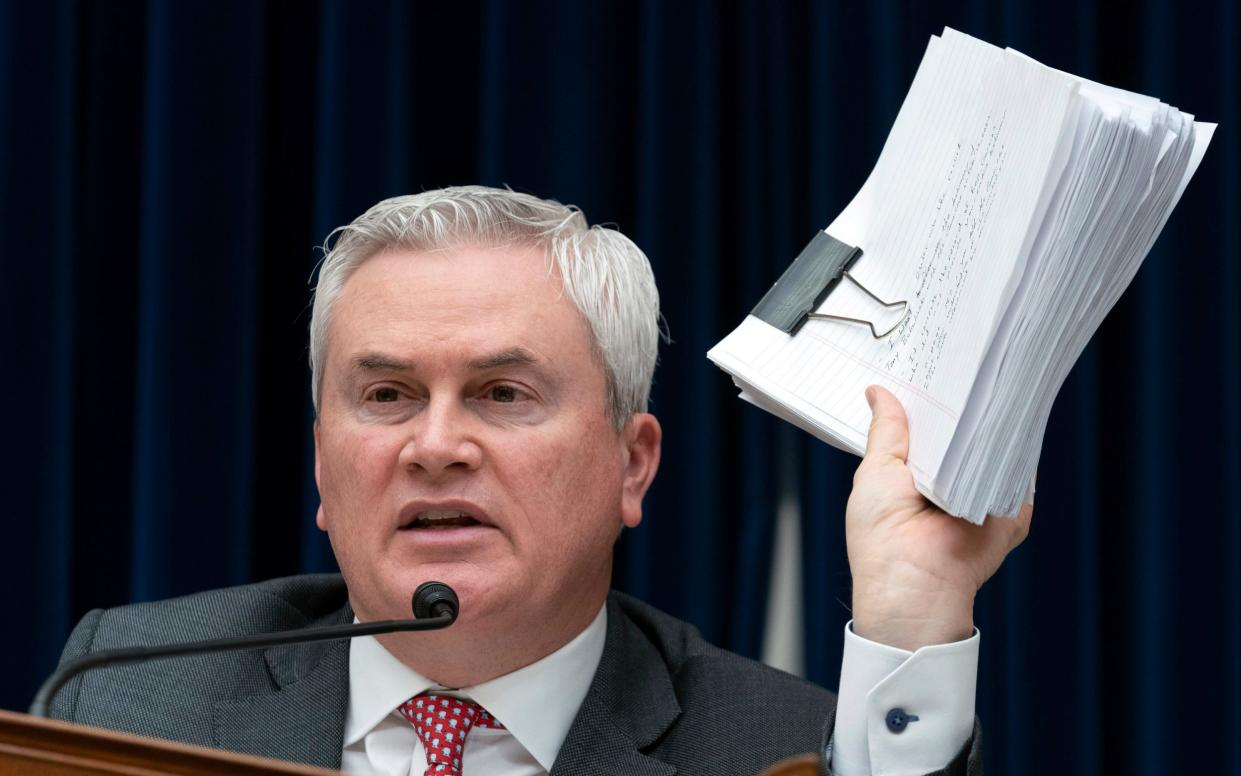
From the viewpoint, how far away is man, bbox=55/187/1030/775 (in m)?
1.67

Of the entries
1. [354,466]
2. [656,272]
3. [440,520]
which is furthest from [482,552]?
[656,272]

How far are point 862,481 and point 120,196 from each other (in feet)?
4.76

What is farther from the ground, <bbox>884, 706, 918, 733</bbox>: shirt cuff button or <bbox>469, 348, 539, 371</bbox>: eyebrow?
<bbox>469, 348, 539, 371</bbox>: eyebrow

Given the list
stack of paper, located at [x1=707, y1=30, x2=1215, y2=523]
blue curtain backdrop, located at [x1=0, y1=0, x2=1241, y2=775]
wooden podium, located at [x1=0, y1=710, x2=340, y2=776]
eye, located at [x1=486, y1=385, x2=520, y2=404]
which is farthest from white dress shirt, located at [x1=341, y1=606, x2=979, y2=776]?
wooden podium, located at [x1=0, y1=710, x2=340, y2=776]

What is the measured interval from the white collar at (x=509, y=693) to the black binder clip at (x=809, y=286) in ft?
1.72

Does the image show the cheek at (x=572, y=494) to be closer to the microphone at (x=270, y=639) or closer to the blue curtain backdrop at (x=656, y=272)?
the microphone at (x=270, y=639)

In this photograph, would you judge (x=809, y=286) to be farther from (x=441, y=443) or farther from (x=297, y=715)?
(x=297, y=715)

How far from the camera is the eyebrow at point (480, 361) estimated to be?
1711 mm

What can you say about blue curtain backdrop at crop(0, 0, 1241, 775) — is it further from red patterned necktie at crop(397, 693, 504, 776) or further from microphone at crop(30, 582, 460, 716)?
microphone at crop(30, 582, 460, 716)

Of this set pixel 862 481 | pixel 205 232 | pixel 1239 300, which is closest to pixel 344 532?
pixel 862 481

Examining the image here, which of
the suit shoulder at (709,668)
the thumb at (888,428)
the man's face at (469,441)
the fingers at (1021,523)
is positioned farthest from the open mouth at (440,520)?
the fingers at (1021,523)

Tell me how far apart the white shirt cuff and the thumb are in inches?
7.8

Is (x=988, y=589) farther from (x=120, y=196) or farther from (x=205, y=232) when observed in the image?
Result: (x=120, y=196)

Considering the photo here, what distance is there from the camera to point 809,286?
1532mm
